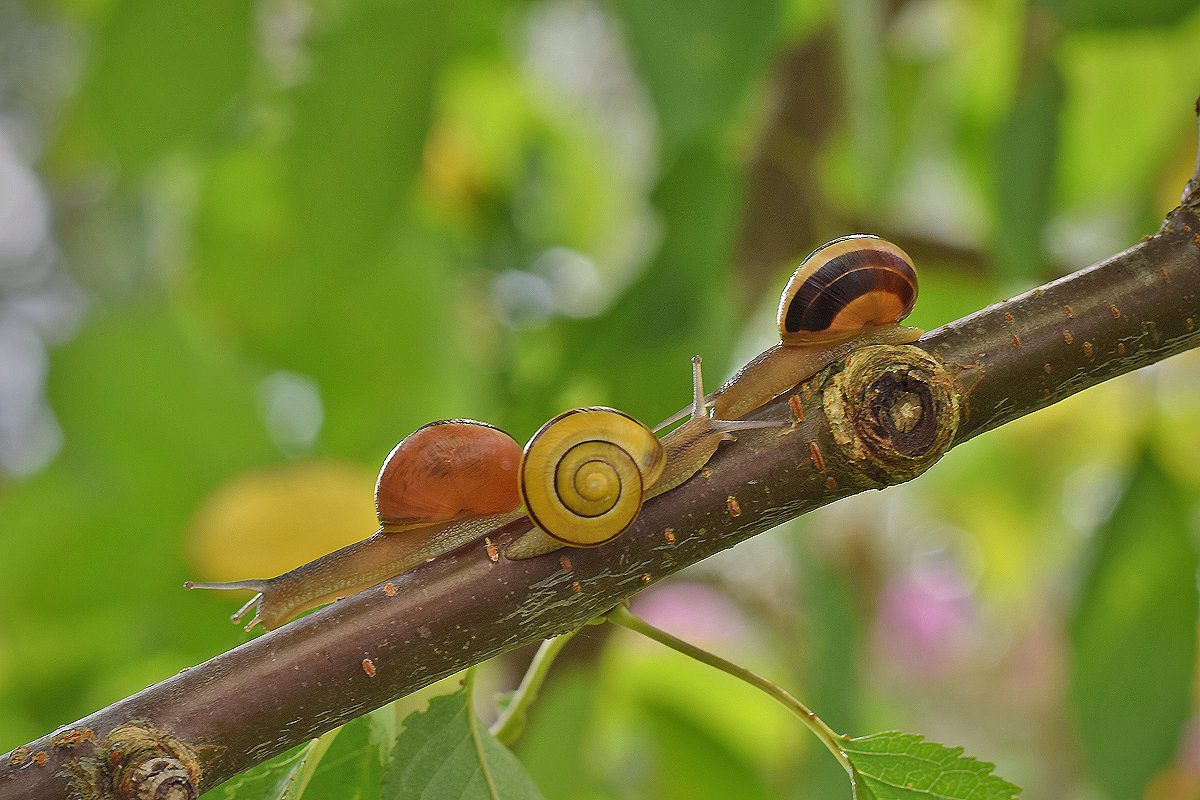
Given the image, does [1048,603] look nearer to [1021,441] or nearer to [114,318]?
[1021,441]

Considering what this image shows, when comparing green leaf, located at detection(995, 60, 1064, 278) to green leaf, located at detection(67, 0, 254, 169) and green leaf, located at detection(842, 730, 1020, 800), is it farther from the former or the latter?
green leaf, located at detection(67, 0, 254, 169)

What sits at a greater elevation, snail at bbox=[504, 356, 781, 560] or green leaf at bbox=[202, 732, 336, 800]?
snail at bbox=[504, 356, 781, 560]

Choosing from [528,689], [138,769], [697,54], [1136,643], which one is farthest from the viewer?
[1136,643]

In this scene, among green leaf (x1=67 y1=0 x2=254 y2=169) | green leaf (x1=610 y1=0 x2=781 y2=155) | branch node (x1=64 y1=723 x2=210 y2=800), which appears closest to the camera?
branch node (x1=64 y1=723 x2=210 y2=800)

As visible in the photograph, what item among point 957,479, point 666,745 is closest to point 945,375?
point 666,745

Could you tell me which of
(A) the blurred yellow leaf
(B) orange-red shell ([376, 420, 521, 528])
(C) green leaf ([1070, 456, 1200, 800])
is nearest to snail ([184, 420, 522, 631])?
(B) orange-red shell ([376, 420, 521, 528])

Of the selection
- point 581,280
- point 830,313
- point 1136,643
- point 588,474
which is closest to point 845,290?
point 830,313

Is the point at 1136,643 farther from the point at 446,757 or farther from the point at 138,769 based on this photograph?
the point at 138,769
